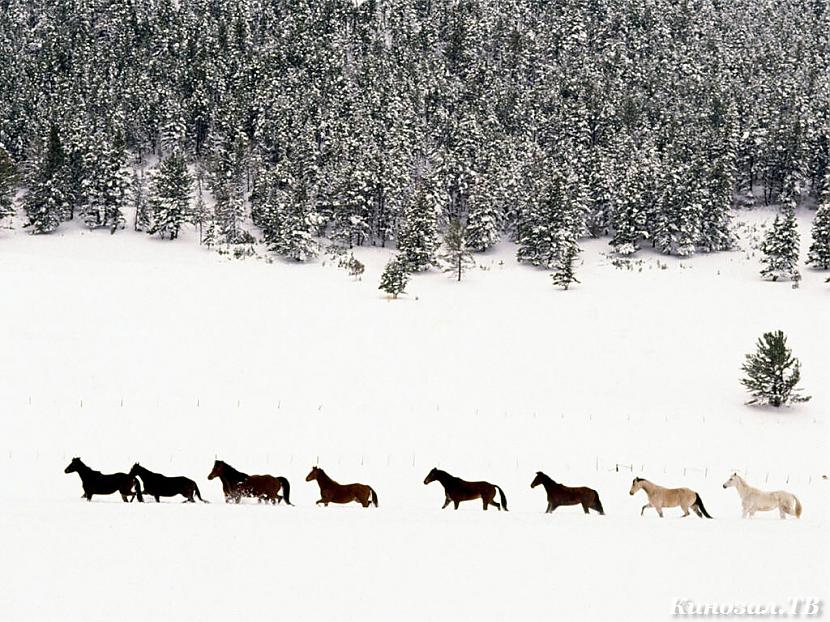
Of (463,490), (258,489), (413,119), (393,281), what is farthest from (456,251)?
(258,489)

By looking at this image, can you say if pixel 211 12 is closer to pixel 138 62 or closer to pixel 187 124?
pixel 138 62

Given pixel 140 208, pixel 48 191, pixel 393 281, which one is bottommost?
pixel 393 281

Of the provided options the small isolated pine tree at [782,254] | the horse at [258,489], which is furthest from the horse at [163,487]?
the small isolated pine tree at [782,254]

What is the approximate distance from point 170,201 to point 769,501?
7534 centimetres

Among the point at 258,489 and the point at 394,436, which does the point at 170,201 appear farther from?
the point at 258,489

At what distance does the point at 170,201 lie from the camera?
247 ft

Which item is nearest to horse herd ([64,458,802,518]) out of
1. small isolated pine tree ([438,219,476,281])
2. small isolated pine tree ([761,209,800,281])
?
small isolated pine tree ([438,219,476,281])

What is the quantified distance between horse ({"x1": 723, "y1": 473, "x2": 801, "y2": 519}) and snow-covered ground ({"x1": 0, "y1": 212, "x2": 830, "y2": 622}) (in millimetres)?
397

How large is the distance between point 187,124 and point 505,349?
8536 cm

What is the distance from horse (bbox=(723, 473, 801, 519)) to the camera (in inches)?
457

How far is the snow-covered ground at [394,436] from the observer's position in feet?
24.1

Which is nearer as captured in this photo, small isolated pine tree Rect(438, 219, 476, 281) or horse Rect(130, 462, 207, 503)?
horse Rect(130, 462, 207, 503)

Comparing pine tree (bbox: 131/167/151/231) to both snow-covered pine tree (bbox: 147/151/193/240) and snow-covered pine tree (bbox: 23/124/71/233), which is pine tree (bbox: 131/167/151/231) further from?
snow-covered pine tree (bbox: 23/124/71/233)

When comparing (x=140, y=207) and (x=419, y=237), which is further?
(x=140, y=207)
